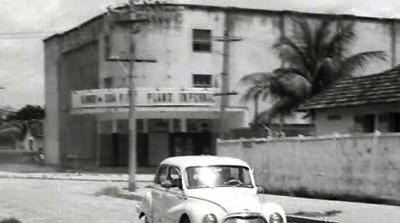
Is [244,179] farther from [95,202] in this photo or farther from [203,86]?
[203,86]

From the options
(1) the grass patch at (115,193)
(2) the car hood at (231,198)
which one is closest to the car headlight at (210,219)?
(2) the car hood at (231,198)

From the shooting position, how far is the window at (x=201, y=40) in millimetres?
43281

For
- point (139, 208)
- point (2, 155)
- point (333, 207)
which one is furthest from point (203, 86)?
point (2, 155)

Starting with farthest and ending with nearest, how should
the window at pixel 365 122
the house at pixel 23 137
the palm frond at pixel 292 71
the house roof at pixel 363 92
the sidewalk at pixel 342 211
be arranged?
the house at pixel 23 137
the palm frond at pixel 292 71
the window at pixel 365 122
the house roof at pixel 363 92
the sidewalk at pixel 342 211

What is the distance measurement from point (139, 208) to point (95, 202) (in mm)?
10049

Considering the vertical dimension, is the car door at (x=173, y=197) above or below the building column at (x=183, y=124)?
below

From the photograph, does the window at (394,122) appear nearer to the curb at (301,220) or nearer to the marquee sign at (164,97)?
the curb at (301,220)

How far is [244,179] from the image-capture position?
1257 centimetres

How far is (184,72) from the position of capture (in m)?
43.1

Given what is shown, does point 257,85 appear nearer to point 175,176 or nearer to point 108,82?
point 108,82

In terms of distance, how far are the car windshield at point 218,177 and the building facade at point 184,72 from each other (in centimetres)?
2806

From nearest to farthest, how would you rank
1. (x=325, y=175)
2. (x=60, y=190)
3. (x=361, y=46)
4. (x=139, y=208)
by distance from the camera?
(x=139, y=208), (x=325, y=175), (x=60, y=190), (x=361, y=46)

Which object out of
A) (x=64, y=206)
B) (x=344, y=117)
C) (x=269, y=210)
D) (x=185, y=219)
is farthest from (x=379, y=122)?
(x=185, y=219)

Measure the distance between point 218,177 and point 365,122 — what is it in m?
14.1
